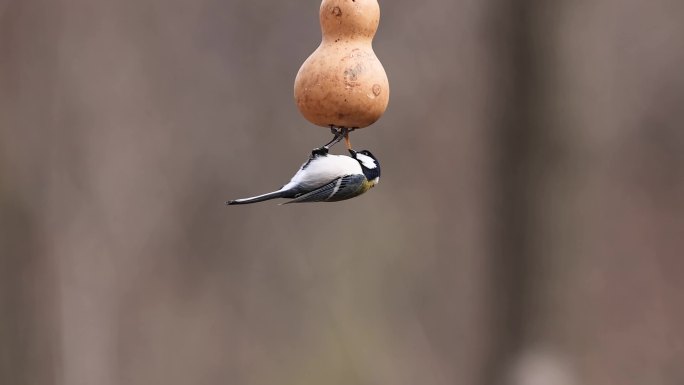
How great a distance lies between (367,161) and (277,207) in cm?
215

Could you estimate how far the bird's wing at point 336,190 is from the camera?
3.67ft

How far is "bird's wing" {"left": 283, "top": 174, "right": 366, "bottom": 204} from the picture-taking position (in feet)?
3.67

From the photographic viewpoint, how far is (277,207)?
3357 millimetres

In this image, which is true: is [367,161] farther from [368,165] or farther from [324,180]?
[324,180]

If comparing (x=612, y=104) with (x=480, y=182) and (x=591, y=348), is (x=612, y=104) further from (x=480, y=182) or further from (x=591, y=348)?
(x=591, y=348)

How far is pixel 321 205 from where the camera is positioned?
336 cm

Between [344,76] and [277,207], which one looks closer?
[344,76]

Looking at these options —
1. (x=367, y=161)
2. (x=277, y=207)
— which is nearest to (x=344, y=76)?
(x=367, y=161)

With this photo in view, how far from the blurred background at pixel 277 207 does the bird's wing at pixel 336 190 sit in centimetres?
182

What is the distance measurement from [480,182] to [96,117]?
55.9 inches

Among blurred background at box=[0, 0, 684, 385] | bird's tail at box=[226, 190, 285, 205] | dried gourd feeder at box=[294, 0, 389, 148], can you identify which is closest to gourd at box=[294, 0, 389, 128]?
dried gourd feeder at box=[294, 0, 389, 148]

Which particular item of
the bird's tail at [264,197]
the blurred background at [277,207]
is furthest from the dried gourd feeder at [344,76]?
the blurred background at [277,207]

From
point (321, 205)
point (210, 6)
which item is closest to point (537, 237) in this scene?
point (321, 205)

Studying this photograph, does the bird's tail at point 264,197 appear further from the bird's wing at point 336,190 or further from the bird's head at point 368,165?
the bird's head at point 368,165
